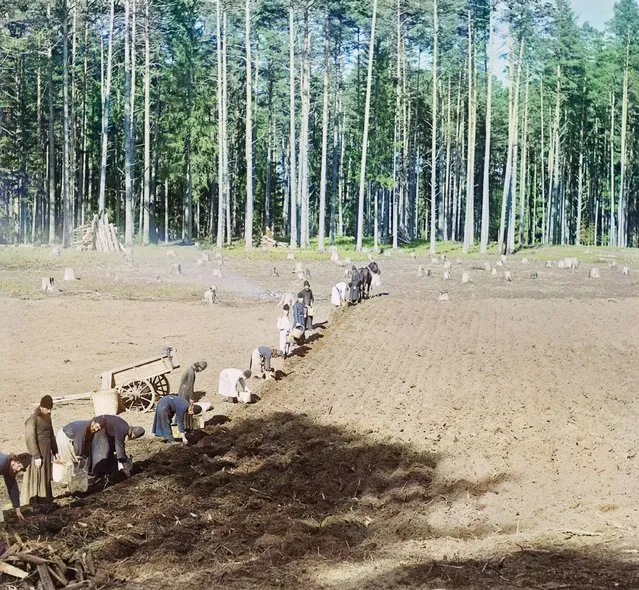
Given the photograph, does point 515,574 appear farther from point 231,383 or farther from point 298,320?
point 298,320

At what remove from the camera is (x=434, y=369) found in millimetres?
19875

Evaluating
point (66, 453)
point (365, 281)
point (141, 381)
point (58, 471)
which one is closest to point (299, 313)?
point (141, 381)

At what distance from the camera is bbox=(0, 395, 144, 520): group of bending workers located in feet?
36.4

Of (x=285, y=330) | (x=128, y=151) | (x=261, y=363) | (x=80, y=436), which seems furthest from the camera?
(x=128, y=151)

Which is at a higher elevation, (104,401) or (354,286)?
(354,286)

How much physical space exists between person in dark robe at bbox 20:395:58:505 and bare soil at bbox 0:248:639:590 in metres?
0.37

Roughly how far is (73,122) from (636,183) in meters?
45.8

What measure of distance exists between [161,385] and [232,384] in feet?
4.63

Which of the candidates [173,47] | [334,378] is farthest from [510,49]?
[334,378]

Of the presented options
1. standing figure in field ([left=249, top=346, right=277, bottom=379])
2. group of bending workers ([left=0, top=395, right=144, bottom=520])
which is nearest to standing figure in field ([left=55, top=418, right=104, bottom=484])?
group of bending workers ([left=0, top=395, right=144, bottom=520])

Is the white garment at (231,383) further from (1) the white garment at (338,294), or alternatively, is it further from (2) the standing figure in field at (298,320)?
(1) the white garment at (338,294)

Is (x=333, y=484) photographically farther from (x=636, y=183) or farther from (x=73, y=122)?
(x=636, y=183)

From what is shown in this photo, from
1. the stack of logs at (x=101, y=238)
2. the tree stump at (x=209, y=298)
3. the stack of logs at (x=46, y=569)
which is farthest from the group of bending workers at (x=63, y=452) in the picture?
the stack of logs at (x=101, y=238)

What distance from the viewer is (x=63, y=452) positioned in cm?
1263
